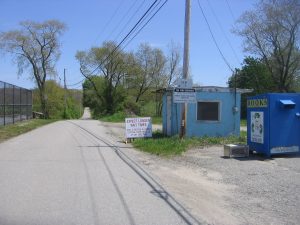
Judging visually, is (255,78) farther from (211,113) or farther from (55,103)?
(211,113)

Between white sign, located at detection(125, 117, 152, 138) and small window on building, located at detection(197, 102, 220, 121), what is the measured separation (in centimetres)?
247

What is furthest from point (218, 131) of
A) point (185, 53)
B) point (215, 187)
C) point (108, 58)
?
point (108, 58)

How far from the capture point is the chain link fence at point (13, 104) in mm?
31609

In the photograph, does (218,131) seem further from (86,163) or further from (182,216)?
(182,216)

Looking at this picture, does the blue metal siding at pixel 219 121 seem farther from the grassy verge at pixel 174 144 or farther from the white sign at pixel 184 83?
the white sign at pixel 184 83

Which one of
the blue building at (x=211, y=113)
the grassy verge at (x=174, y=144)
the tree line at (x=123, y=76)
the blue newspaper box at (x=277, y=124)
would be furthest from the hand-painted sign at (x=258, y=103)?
the tree line at (x=123, y=76)

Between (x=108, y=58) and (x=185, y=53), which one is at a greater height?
(x=108, y=58)

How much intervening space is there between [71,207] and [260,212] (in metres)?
3.21

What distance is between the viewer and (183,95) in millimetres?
19312

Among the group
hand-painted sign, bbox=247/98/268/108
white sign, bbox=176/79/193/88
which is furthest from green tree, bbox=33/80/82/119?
hand-painted sign, bbox=247/98/268/108

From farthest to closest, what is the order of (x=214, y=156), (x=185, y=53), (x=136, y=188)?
(x=185, y=53)
(x=214, y=156)
(x=136, y=188)

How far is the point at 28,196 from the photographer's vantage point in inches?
349

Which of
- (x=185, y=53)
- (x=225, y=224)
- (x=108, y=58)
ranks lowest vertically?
(x=225, y=224)

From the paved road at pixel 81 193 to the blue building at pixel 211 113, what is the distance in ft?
23.5
